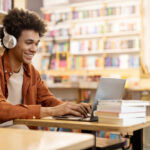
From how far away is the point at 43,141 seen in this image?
76 cm

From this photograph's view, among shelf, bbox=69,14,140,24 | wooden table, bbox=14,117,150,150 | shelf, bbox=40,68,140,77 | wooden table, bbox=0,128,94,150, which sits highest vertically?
shelf, bbox=69,14,140,24

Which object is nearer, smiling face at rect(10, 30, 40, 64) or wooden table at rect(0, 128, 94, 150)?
wooden table at rect(0, 128, 94, 150)

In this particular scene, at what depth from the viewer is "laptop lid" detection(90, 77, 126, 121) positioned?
1.59m

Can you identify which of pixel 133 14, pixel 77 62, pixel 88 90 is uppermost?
pixel 133 14

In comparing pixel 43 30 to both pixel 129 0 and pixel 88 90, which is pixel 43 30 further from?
pixel 129 0

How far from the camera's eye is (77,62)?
7.56 meters

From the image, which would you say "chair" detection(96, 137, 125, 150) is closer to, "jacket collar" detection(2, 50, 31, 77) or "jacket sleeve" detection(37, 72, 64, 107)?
"jacket sleeve" detection(37, 72, 64, 107)

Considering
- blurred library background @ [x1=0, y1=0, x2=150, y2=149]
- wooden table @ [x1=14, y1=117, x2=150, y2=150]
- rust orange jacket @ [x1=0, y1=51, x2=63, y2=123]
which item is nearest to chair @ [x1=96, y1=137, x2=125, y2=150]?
wooden table @ [x1=14, y1=117, x2=150, y2=150]

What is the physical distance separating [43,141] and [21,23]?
1.51m

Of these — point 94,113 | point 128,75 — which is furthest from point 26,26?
point 128,75

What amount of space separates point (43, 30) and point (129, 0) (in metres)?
5.14

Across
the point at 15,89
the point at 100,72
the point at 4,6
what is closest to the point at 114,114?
the point at 15,89

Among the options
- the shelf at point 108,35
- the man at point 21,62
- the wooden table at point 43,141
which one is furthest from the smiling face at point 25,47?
the shelf at point 108,35

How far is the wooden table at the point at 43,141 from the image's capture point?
0.69 m
